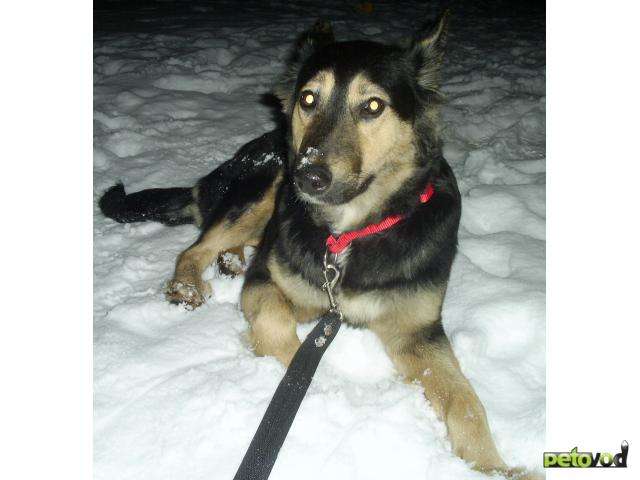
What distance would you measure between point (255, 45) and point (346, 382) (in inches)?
249

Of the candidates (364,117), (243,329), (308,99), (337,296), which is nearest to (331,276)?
(337,296)

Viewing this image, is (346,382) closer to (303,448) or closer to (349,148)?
(303,448)

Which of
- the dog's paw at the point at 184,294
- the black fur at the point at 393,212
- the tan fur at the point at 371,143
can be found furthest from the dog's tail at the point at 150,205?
the tan fur at the point at 371,143

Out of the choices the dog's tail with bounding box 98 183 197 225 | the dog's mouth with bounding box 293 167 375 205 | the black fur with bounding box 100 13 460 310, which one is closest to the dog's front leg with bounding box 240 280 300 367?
the black fur with bounding box 100 13 460 310

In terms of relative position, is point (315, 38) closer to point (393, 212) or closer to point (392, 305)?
point (393, 212)

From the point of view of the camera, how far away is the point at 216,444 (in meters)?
1.95

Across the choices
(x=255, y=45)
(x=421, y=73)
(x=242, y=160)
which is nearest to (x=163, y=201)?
(x=242, y=160)

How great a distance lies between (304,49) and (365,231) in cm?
119

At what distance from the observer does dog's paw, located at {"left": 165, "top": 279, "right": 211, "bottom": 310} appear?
2.70 meters

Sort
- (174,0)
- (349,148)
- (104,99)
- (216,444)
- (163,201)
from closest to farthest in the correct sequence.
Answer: (216,444)
(349,148)
(163,201)
(104,99)
(174,0)

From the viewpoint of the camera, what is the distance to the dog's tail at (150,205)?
325 centimetres

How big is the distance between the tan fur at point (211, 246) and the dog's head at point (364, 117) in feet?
2.75

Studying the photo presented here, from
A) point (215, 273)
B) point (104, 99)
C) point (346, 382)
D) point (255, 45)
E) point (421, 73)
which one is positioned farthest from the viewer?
point (255, 45)

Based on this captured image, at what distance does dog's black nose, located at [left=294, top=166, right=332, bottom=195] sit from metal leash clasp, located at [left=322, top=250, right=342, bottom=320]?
1.25ft
